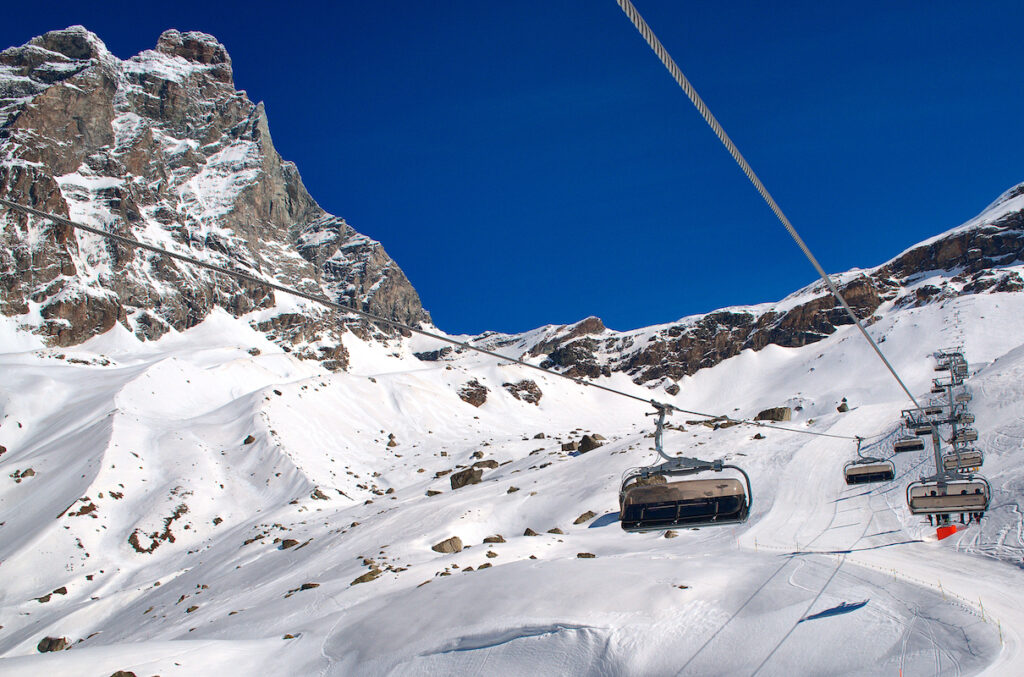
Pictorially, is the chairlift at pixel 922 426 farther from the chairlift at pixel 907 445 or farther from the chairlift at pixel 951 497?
the chairlift at pixel 951 497

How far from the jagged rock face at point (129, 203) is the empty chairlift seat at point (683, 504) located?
403ft

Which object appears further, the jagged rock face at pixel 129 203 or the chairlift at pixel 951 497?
the jagged rock face at pixel 129 203

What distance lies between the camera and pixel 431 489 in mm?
53406

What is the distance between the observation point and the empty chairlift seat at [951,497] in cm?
1805

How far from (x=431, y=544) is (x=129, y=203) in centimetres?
14003

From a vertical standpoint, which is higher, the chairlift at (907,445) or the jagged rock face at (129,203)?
the jagged rock face at (129,203)

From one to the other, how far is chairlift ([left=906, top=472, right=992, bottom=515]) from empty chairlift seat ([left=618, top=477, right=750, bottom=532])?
8.02 m

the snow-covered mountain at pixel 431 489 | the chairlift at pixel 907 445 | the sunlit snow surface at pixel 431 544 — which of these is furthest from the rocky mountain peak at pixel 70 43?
the chairlift at pixel 907 445

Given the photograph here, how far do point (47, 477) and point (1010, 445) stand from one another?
69145 millimetres

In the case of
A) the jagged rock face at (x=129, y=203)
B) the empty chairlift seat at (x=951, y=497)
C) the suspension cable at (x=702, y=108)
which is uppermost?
the jagged rock face at (x=129, y=203)

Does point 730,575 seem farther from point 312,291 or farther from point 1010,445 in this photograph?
point 312,291

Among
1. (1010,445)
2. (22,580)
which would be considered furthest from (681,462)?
(22,580)

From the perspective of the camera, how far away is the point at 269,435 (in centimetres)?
6397

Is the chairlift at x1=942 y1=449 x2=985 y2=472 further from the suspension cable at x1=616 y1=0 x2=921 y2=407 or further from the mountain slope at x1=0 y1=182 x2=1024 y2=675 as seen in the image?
the suspension cable at x1=616 y1=0 x2=921 y2=407
